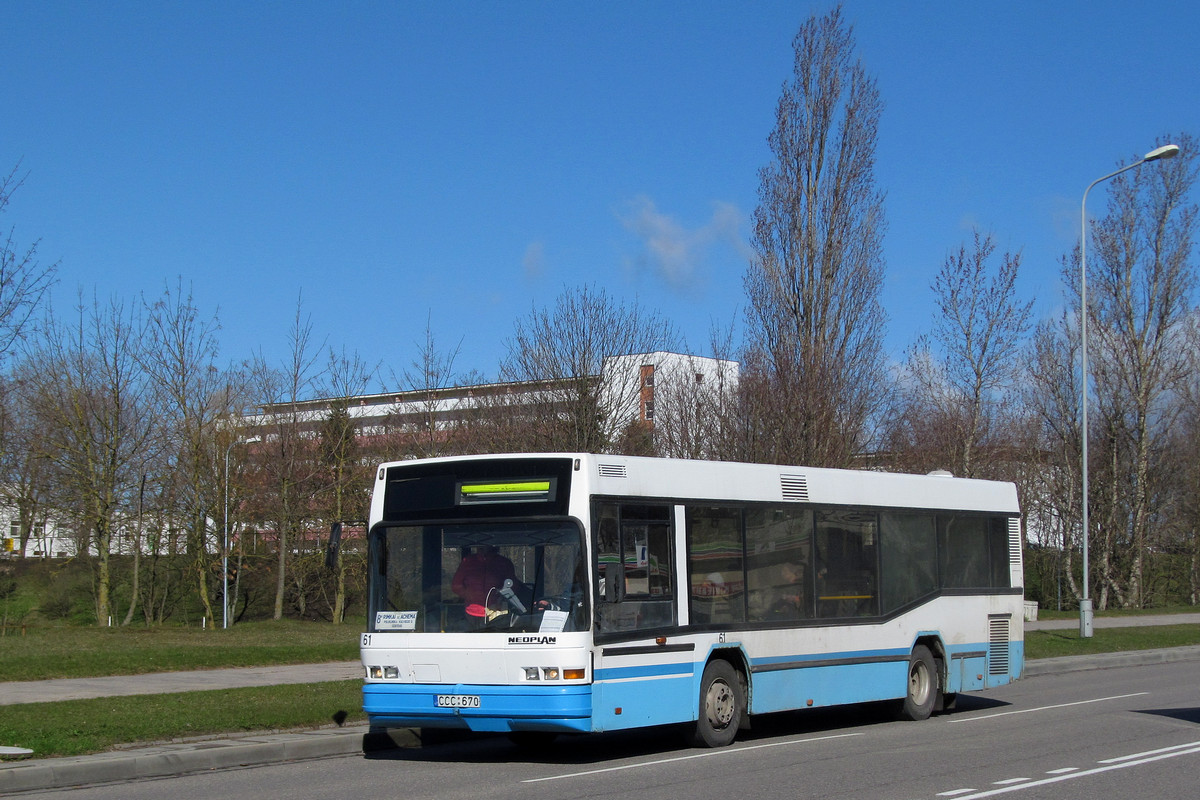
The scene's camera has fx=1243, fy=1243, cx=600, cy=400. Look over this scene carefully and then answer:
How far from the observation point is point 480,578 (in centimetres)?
1156

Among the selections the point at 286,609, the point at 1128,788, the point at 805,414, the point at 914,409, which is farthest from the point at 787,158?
the point at 286,609

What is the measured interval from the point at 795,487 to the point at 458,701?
4.88m

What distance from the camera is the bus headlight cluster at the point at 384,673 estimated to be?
38.3 ft

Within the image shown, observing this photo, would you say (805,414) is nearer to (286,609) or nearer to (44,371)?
(44,371)

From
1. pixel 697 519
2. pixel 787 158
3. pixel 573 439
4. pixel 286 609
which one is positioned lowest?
pixel 286 609

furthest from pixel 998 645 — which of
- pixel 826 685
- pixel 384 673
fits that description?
pixel 384 673

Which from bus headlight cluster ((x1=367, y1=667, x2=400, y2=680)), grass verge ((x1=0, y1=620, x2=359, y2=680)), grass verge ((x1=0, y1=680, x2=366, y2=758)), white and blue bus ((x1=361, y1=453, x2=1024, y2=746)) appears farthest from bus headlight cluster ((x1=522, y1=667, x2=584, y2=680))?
grass verge ((x1=0, y1=620, x2=359, y2=680))

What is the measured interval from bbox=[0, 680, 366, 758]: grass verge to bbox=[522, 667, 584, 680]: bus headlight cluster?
3556 millimetres

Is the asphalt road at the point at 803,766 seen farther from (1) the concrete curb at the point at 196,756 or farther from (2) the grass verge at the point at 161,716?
(2) the grass verge at the point at 161,716

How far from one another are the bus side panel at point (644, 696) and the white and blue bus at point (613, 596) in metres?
0.02

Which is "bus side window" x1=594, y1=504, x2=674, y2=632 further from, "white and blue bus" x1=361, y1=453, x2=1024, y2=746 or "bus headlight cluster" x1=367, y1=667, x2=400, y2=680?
"bus headlight cluster" x1=367, y1=667, x2=400, y2=680

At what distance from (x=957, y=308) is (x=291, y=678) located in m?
29.2

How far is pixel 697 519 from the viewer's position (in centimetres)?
1273

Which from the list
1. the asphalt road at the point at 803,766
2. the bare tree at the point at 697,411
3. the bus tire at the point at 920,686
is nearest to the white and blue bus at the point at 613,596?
the asphalt road at the point at 803,766
